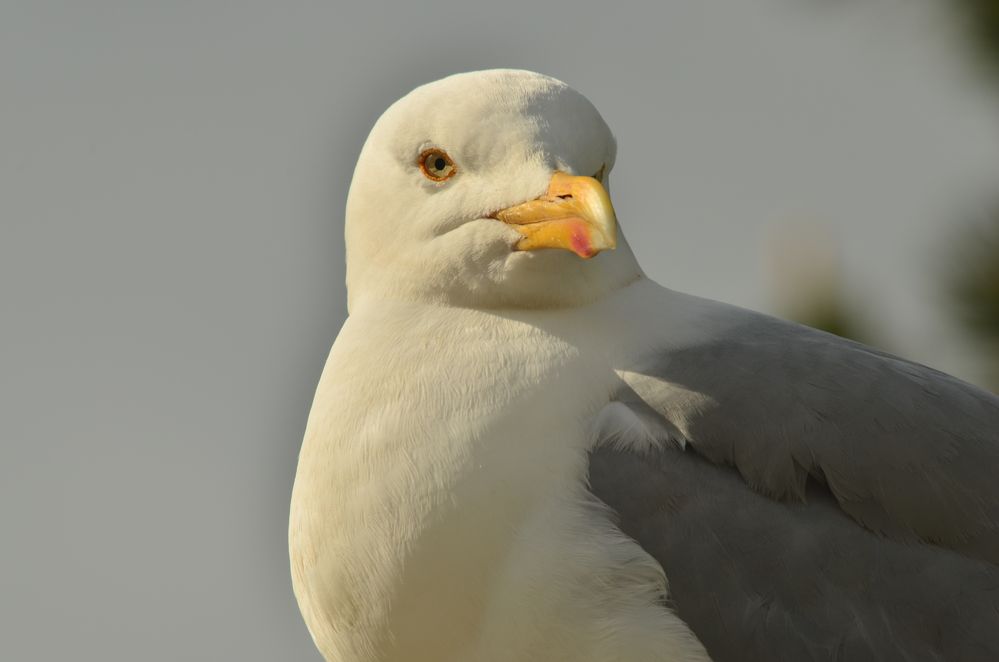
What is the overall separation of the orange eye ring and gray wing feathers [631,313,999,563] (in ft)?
2.22

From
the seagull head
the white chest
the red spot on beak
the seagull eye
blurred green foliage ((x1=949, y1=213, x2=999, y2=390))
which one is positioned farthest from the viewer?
blurred green foliage ((x1=949, y1=213, x2=999, y2=390))

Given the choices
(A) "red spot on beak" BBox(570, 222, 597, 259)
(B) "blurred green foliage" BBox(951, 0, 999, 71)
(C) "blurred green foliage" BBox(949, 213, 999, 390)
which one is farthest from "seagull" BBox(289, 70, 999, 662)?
(B) "blurred green foliage" BBox(951, 0, 999, 71)

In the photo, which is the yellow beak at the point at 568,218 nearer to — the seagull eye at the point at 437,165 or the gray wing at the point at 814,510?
the seagull eye at the point at 437,165

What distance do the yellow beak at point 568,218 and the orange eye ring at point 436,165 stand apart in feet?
0.69

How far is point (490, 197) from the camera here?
3.92m

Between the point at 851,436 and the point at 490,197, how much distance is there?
40.0 inches

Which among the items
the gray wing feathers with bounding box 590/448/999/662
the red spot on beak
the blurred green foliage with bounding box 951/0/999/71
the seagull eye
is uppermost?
the blurred green foliage with bounding box 951/0/999/71

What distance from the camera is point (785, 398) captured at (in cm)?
387

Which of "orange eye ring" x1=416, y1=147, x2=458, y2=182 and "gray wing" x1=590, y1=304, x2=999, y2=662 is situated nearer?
"gray wing" x1=590, y1=304, x2=999, y2=662

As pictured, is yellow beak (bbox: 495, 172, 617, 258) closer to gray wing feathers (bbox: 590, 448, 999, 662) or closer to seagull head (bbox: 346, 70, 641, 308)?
seagull head (bbox: 346, 70, 641, 308)

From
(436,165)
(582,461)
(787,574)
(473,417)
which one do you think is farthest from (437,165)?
(787,574)

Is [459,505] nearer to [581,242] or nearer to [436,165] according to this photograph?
[581,242]

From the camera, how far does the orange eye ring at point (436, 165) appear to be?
4047 mm

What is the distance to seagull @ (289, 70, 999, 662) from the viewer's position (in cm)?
364
